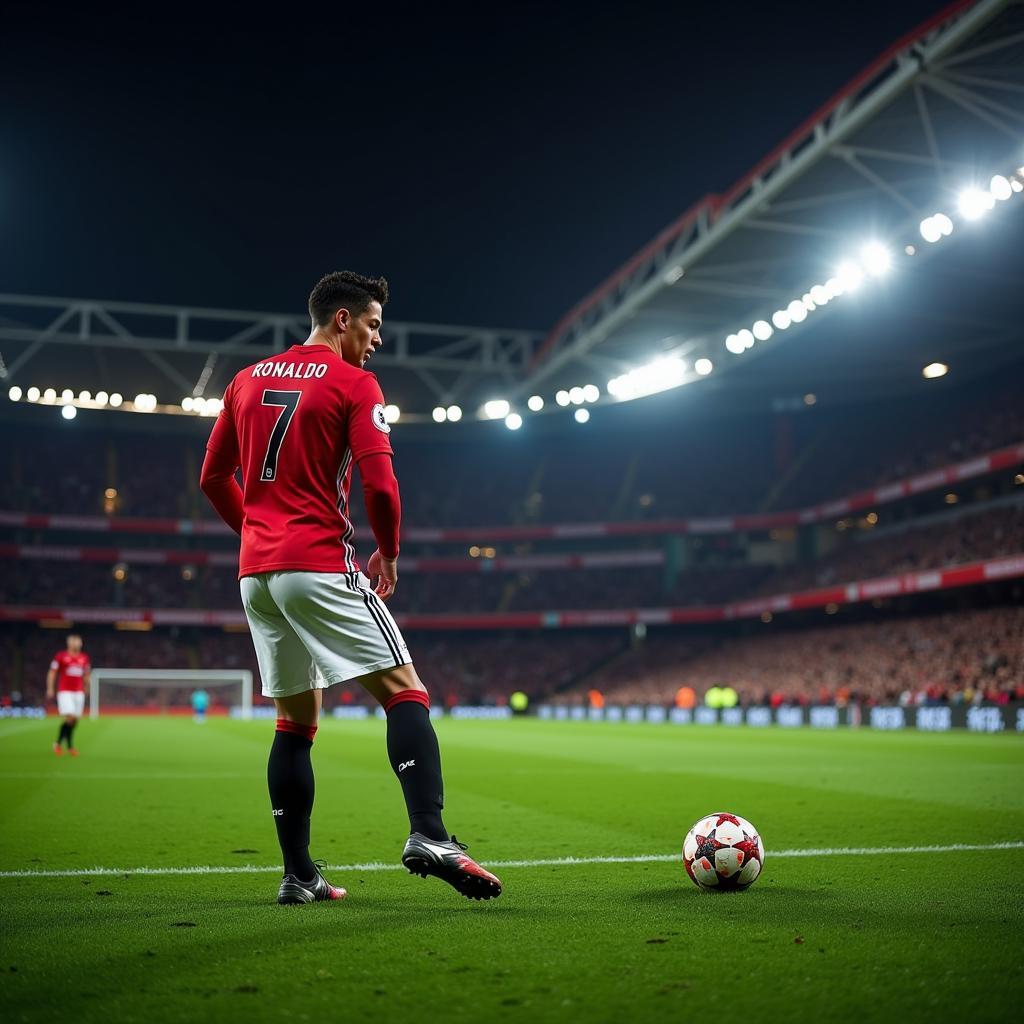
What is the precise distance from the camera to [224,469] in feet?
16.5

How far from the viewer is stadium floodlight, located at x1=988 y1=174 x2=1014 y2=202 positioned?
23.8 metres

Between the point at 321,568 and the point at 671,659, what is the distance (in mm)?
51305

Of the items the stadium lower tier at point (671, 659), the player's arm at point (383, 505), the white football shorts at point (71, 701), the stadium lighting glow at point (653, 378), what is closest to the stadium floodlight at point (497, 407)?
the stadium lighting glow at point (653, 378)

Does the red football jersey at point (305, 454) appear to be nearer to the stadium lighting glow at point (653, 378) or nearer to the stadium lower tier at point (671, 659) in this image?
the stadium lower tier at point (671, 659)

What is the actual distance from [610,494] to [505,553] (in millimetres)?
6761

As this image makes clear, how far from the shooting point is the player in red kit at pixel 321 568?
14.5 ft

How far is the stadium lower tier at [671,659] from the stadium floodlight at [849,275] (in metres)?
11.5

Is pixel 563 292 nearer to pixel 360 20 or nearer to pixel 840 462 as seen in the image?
pixel 360 20

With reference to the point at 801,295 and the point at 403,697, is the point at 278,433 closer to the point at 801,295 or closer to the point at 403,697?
the point at 403,697

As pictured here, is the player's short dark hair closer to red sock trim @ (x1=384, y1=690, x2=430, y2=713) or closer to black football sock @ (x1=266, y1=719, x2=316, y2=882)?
red sock trim @ (x1=384, y1=690, x2=430, y2=713)

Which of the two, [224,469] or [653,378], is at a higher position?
[653,378]

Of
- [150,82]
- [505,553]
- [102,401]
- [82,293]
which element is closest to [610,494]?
[505,553]

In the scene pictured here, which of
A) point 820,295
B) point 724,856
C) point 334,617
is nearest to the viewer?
point 334,617


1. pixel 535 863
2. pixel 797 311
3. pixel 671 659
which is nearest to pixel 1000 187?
pixel 797 311
